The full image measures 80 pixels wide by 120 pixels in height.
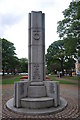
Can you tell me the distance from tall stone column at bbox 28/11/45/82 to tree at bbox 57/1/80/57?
9792 millimetres

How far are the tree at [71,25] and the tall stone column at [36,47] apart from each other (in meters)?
9.79

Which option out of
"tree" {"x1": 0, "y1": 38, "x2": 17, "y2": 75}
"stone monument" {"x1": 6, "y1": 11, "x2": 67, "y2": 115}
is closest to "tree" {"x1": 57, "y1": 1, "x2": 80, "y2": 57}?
"stone monument" {"x1": 6, "y1": 11, "x2": 67, "y2": 115}

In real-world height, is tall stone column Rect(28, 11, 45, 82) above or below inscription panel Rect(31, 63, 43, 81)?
above

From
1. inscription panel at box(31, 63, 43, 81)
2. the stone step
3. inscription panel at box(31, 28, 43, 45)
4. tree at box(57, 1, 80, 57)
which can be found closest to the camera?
the stone step

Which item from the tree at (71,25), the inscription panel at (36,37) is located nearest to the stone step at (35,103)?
the inscription panel at (36,37)

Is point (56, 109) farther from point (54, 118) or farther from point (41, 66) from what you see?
point (41, 66)

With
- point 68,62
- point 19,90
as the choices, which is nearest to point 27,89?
point 19,90

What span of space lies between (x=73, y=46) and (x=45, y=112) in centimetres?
1240

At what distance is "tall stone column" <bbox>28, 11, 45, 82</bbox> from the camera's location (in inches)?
311

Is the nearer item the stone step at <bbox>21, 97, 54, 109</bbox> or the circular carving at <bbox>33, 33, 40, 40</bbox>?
the stone step at <bbox>21, 97, 54, 109</bbox>

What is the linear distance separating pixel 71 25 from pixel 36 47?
37.0 ft

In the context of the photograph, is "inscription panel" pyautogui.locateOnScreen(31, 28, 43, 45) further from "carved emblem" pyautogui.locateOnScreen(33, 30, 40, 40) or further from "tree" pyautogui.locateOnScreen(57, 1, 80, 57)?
"tree" pyautogui.locateOnScreen(57, 1, 80, 57)

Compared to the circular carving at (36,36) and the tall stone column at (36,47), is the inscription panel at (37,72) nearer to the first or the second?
the tall stone column at (36,47)

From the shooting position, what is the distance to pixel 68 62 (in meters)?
43.4
